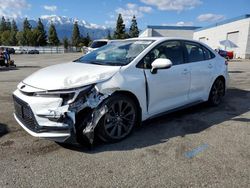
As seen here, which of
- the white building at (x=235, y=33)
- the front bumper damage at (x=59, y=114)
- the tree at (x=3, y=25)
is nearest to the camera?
the front bumper damage at (x=59, y=114)

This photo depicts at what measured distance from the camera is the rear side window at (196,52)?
5.32 m

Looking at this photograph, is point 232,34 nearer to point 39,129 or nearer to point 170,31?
point 170,31

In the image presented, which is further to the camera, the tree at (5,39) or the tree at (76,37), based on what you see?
the tree at (76,37)

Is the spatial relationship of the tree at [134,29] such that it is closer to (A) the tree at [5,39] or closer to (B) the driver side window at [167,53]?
(A) the tree at [5,39]

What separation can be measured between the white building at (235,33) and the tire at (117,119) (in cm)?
3510

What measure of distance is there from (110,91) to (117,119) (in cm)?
49

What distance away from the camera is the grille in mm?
3625

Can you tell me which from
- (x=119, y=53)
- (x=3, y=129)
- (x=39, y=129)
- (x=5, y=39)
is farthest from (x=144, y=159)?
(x=5, y=39)

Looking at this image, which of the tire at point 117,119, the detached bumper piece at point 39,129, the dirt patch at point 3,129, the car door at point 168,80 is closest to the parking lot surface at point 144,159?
the dirt patch at point 3,129

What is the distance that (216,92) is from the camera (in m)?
6.21

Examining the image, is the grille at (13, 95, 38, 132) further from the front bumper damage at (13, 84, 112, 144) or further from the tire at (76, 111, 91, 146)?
the tire at (76, 111, 91, 146)

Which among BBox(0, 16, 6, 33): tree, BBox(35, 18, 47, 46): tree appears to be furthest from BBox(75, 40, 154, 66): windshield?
BBox(0, 16, 6, 33): tree

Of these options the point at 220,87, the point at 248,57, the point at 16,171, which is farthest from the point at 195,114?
the point at 248,57

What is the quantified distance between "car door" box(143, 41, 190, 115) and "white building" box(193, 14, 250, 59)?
33.8 meters
